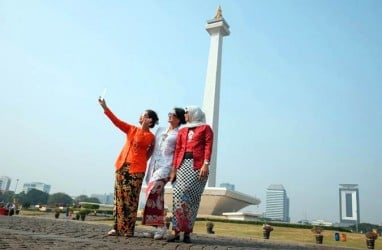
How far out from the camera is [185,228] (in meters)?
5.04

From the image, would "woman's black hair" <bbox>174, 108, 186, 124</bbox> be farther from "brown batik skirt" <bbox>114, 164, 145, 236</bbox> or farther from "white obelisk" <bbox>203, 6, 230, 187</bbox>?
"white obelisk" <bbox>203, 6, 230, 187</bbox>

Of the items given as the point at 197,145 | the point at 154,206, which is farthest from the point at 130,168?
the point at 197,145

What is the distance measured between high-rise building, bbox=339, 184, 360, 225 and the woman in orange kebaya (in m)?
137

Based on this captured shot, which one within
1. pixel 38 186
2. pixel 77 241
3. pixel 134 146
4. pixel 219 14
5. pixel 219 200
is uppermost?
pixel 219 14

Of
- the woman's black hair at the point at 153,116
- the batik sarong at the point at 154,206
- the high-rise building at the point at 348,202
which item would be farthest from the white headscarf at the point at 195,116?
the high-rise building at the point at 348,202

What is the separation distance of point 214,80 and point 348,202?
391 feet

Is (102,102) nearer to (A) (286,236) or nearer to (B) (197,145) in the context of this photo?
(B) (197,145)

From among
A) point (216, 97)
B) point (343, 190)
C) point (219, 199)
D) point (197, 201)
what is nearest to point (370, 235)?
point (197, 201)

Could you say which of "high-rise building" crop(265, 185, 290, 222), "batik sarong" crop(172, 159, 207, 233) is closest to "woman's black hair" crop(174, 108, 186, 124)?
"batik sarong" crop(172, 159, 207, 233)

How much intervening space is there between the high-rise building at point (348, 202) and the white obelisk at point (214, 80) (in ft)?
370

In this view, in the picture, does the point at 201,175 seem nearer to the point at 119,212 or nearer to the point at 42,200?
the point at 119,212

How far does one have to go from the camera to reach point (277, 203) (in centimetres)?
16288

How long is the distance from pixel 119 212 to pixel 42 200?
266 ft

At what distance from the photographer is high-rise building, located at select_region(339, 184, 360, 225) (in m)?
128
